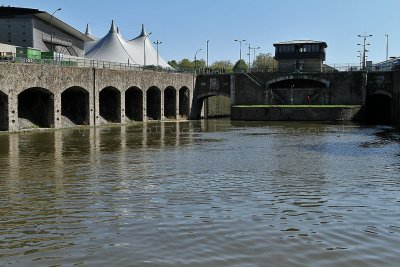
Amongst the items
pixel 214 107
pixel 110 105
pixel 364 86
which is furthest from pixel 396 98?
pixel 110 105

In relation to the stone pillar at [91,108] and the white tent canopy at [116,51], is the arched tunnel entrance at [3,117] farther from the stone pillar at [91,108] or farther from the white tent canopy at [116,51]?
the white tent canopy at [116,51]

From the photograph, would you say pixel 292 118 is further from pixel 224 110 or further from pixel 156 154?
pixel 156 154

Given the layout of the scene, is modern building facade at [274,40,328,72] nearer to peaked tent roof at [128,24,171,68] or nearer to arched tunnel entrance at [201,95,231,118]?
arched tunnel entrance at [201,95,231,118]

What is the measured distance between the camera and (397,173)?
2105 cm

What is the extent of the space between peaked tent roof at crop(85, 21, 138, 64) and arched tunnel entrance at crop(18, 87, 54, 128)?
41.7 m

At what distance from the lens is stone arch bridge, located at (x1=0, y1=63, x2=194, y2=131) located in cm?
4234

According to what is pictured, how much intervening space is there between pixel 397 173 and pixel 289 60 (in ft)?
224

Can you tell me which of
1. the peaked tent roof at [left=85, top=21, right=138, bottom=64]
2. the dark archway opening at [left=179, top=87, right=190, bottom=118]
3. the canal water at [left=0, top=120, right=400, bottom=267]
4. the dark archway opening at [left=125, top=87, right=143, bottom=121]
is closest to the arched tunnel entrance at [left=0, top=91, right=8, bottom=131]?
the canal water at [left=0, top=120, right=400, bottom=267]

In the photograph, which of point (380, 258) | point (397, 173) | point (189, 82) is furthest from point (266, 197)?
point (189, 82)

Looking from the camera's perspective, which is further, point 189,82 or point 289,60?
point 289,60

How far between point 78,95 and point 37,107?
6211 millimetres

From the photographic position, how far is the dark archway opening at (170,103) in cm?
7169

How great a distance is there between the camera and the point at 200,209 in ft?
46.0

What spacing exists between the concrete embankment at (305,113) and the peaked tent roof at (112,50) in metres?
33.2
